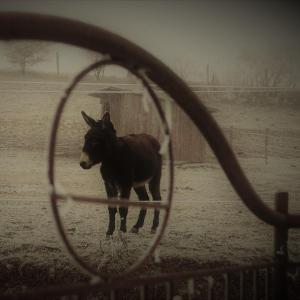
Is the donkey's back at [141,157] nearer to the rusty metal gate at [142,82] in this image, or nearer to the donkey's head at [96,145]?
the donkey's head at [96,145]

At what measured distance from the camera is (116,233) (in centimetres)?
633

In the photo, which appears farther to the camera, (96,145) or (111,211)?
(111,211)

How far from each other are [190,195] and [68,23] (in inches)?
377

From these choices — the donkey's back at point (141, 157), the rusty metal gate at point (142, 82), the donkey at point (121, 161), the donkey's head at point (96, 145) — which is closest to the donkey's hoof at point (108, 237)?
the donkey at point (121, 161)

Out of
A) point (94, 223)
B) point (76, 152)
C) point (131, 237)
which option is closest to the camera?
point (131, 237)

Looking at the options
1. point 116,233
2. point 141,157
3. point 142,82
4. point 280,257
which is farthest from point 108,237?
point 142,82

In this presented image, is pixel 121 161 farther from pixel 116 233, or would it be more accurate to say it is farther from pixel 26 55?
pixel 26 55

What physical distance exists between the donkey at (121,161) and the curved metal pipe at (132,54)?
4214 mm

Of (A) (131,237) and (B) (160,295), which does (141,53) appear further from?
(A) (131,237)

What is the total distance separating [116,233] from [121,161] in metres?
1.25

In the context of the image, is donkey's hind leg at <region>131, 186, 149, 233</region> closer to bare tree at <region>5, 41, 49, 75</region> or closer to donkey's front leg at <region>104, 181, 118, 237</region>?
donkey's front leg at <region>104, 181, 118, 237</region>

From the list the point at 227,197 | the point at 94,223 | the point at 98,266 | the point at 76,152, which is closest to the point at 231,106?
the point at 76,152

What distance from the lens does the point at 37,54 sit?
36250 mm

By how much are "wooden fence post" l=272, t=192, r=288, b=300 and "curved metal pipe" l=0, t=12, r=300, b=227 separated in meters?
0.31
